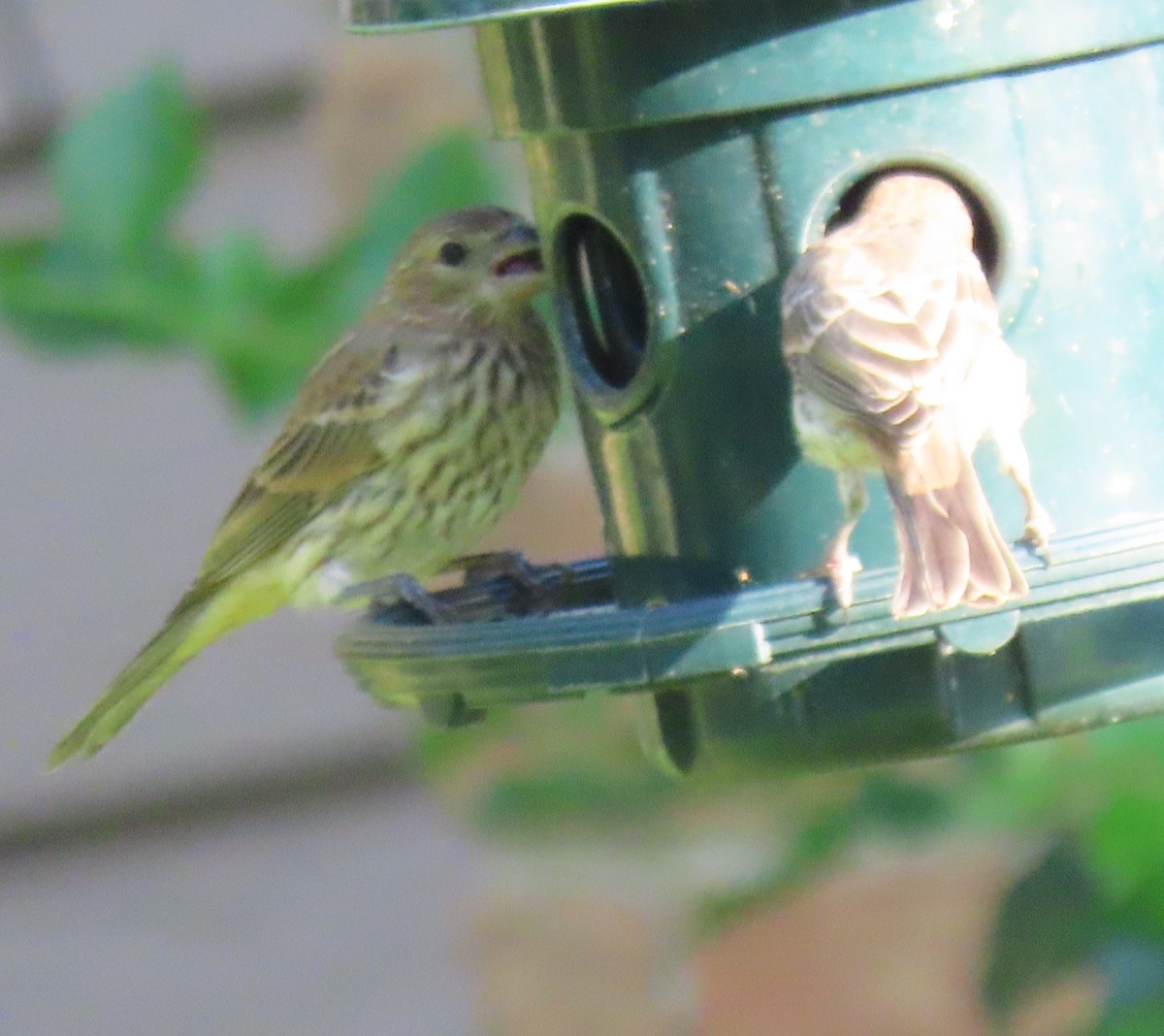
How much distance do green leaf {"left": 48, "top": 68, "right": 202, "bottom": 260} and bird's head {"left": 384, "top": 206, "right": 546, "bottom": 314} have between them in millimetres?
497

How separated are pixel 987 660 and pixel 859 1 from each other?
0.90m

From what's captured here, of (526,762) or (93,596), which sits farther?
(93,596)

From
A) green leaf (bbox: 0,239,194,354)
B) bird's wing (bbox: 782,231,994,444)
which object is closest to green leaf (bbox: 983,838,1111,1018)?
bird's wing (bbox: 782,231,994,444)

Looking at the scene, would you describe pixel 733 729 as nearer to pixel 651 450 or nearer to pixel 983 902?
pixel 651 450

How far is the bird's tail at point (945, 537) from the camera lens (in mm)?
2896

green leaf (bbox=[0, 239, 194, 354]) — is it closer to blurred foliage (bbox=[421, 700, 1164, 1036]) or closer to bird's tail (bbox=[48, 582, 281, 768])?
bird's tail (bbox=[48, 582, 281, 768])

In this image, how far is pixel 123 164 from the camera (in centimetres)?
441

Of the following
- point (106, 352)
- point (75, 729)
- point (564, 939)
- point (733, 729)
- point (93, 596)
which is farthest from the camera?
point (93, 596)

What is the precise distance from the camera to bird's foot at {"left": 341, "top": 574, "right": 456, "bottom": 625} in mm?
3893

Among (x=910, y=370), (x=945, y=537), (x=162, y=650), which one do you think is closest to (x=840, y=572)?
(x=945, y=537)

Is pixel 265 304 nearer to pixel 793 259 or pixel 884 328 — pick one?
pixel 793 259

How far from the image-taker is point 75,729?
498 cm

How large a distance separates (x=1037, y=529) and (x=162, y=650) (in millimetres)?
2321

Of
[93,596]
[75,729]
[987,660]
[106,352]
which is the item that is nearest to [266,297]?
[106,352]
